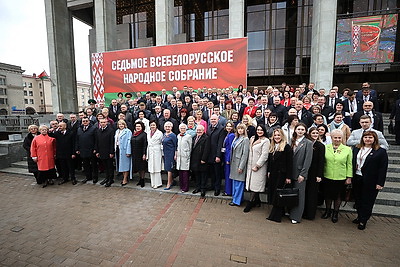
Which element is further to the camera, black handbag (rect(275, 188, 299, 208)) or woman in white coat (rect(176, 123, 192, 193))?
woman in white coat (rect(176, 123, 192, 193))

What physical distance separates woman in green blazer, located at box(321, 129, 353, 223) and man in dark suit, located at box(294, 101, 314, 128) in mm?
1502

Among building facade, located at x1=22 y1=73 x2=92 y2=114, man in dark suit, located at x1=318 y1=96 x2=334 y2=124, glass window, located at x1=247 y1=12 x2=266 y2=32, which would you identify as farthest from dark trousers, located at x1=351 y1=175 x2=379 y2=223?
building facade, located at x1=22 y1=73 x2=92 y2=114

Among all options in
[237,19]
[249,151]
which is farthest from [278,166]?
[237,19]

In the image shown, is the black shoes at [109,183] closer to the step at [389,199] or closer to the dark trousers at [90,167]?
the dark trousers at [90,167]

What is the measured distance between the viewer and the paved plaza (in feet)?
9.78

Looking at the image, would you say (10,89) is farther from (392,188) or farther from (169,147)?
(392,188)

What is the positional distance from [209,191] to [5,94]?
79.7 meters

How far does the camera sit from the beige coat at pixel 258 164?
420cm

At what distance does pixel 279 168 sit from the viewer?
395cm

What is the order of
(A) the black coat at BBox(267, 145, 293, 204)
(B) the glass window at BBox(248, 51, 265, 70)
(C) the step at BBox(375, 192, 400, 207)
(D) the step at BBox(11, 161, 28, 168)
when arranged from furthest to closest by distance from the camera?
(B) the glass window at BBox(248, 51, 265, 70) < (D) the step at BBox(11, 161, 28, 168) < (C) the step at BBox(375, 192, 400, 207) < (A) the black coat at BBox(267, 145, 293, 204)

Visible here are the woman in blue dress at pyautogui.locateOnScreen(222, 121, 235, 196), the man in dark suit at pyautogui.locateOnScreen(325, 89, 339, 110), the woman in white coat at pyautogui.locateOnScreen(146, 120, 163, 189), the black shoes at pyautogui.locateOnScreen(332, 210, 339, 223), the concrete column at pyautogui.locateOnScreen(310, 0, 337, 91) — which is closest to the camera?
the black shoes at pyautogui.locateOnScreen(332, 210, 339, 223)

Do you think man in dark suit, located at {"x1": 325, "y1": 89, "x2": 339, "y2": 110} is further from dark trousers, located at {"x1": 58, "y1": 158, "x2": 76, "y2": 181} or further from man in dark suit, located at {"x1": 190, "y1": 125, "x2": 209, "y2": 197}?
dark trousers, located at {"x1": 58, "y1": 158, "x2": 76, "y2": 181}

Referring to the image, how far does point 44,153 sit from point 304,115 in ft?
25.8

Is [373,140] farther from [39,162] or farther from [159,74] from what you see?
[159,74]
